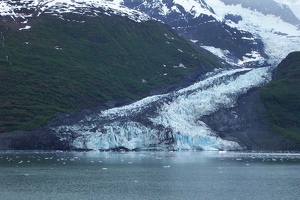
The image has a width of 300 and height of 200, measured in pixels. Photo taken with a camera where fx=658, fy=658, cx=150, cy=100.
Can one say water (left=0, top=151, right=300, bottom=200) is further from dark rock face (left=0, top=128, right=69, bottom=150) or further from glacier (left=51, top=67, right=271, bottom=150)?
dark rock face (left=0, top=128, right=69, bottom=150)

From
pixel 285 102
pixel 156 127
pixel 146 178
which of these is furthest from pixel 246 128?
pixel 146 178

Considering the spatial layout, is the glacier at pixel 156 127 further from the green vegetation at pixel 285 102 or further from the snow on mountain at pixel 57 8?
the snow on mountain at pixel 57 8

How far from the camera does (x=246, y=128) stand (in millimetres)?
87062

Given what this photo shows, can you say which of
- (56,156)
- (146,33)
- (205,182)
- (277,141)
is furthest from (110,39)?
(205,182)

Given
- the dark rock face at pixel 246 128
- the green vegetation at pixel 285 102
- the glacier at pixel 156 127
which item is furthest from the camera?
the green vegetation at pixel 285 102

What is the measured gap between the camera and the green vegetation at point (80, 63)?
97688 mm

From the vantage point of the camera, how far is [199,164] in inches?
2325

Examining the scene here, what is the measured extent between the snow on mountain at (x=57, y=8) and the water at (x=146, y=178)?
79073mm

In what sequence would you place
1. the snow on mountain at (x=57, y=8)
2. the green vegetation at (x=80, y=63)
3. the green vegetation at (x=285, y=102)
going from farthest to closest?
1. the snow on mountain at (x=57, y=8)
2. the green vegetation at (x=80, y=63)
3. the green vegetation at (x=285, y=102)

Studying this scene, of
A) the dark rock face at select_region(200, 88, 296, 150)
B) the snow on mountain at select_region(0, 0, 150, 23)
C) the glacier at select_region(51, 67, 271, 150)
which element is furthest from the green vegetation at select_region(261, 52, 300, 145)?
the snow on mountain at select_region(0, 0, 150, 23)

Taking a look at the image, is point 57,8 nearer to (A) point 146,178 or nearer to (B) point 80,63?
(B) point 80,63

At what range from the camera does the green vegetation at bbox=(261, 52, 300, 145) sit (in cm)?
9306

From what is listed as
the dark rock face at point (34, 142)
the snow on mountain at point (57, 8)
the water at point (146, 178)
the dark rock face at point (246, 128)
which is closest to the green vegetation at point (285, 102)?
the dark rock face at point (246, 128)

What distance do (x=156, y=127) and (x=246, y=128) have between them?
45.8 feet
